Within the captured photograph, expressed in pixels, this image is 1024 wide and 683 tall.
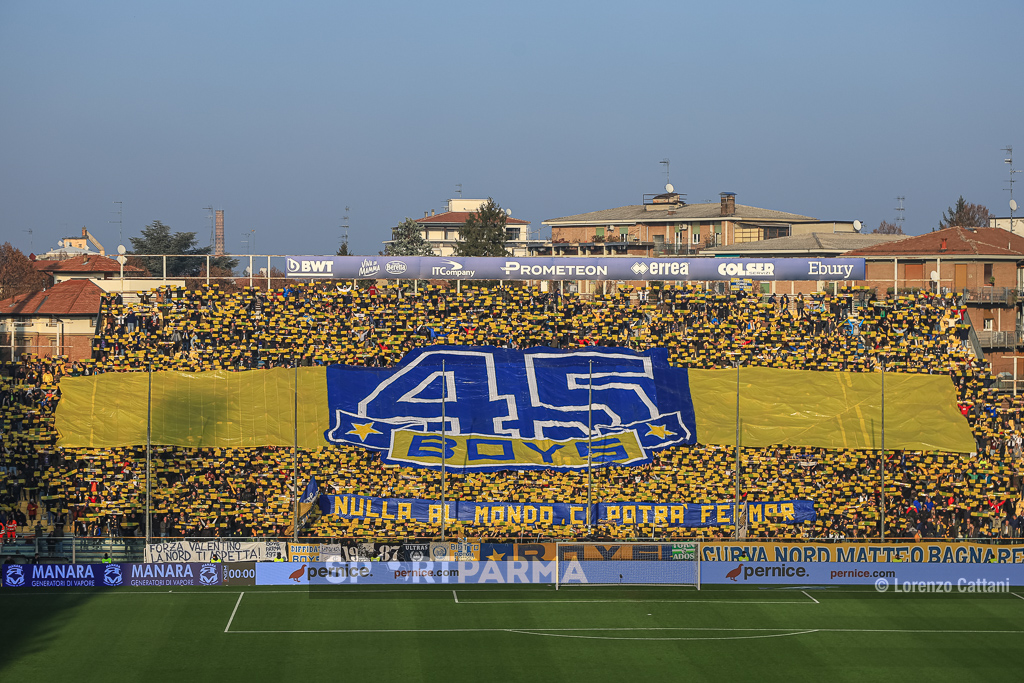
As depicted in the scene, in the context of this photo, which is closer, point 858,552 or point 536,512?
point 858,552

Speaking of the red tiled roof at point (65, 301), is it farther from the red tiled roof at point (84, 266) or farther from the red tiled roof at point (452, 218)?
the red tiled roof at point (452, 218)

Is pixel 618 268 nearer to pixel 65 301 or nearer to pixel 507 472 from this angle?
pixel 507 472

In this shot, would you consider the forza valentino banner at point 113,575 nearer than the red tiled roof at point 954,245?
Yes

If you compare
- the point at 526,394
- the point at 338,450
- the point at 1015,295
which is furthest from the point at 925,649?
the point at 1015,295

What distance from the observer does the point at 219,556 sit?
2705 cm

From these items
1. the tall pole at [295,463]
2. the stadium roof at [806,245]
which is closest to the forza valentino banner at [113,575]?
the tall pole at [295,463]

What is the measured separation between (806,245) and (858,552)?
3215 centimetres

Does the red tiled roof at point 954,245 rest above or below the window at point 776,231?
below

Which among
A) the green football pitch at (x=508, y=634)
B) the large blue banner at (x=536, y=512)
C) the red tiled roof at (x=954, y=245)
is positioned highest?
the red tiled roof at (x=954, y=245)

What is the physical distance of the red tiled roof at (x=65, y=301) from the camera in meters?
49.5

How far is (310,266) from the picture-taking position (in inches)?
1346

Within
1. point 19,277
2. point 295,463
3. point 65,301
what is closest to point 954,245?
point 295,463

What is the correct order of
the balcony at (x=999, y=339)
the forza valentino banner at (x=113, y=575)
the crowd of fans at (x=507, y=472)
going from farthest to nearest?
1. the balcony at (x=999, y=339)
2. the crowd of fans at (x=507, y=472)
3. the forza valentino banner at (x=113, y=575)

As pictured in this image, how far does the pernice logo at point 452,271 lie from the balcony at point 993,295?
80.0 feet
